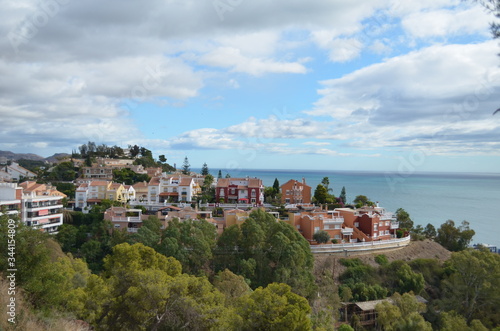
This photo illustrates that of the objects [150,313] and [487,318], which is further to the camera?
[487,318]

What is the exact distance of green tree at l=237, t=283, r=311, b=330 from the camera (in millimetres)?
8922

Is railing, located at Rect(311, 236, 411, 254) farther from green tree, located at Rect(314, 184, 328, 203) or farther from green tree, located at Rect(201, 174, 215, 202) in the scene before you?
green tree, located at Rect(201, 174, 215, 202)

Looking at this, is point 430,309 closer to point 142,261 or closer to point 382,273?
point 382,273

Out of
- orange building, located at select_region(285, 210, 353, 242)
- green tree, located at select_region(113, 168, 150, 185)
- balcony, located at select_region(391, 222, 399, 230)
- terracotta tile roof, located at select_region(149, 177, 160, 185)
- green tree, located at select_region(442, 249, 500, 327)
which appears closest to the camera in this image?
green tree, located at select_region(442, 249, 500, 327)

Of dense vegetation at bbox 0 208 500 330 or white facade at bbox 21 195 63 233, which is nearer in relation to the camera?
dense vegetation at bbox 0 208 500 330

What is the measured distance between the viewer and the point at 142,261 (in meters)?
12.6

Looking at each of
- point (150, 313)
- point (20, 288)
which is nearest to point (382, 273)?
point (150, 313)

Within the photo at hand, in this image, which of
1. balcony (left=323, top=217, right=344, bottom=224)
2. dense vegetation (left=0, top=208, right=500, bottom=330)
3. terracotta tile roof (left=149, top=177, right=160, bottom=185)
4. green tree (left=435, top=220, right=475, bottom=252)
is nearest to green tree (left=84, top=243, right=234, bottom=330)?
dense vegetation (left=0, top=208, right=500, bottom=330)

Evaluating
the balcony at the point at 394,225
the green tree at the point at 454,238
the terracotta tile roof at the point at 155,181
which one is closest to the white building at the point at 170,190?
the terracotta tile roof at the point at 155,181

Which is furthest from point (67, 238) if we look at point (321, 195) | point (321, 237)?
point (321, 195)

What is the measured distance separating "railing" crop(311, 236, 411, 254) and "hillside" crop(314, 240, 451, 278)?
1.19 ft

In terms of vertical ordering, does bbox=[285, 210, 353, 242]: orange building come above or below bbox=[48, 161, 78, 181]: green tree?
below

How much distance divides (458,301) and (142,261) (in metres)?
14.8

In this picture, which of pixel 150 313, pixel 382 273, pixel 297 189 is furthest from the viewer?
pixel 297 189
